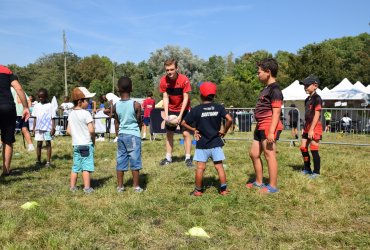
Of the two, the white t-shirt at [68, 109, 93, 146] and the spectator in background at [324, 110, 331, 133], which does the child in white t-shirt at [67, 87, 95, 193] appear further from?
the spectator in background at [324, 110, 331, 133]

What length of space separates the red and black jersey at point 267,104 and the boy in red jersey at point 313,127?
1583mm

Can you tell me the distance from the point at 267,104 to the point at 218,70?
240ft

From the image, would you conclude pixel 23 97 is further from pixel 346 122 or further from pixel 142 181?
pixel 346 122

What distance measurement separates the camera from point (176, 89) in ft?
24.2

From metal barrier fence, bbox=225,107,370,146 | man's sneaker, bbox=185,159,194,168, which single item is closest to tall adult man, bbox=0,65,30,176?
man's sneaker, bbox=185,159,194,168

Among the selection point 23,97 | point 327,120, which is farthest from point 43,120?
point 327,120

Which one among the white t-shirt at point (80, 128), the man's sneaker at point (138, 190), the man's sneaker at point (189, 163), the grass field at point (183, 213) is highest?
the white t-shirt at point (80, 128)

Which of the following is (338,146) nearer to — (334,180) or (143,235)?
(334,180)

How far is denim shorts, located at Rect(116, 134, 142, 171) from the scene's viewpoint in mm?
5566

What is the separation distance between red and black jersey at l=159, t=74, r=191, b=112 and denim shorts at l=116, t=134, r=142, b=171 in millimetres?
2037

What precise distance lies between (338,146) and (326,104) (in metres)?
15.5

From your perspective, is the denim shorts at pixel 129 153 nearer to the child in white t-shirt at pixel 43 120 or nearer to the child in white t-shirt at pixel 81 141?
the child in white t-shirt at pixel 81 141

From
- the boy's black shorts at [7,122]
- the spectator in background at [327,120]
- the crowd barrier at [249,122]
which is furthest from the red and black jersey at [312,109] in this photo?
the spectator in background at [327,120]

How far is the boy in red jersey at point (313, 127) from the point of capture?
22.1ft
